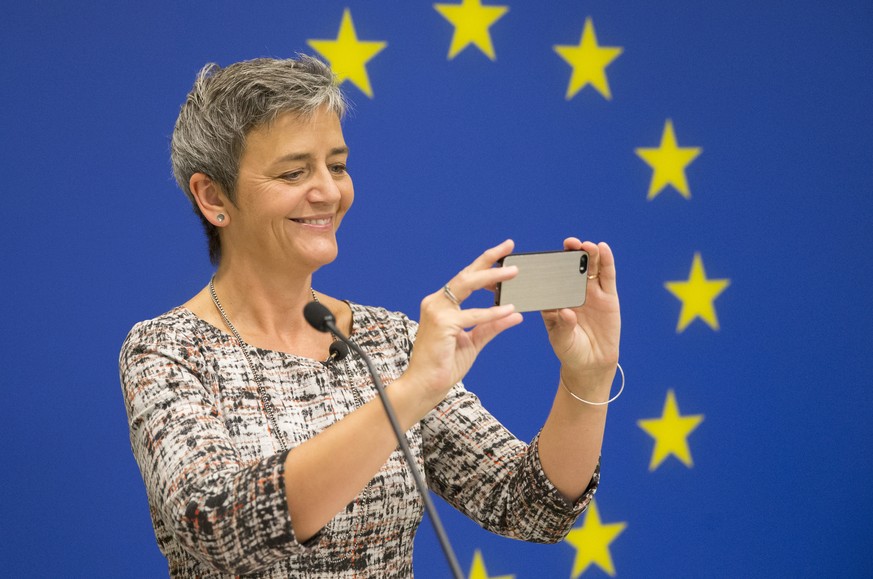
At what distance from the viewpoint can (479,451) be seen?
1.58 metres

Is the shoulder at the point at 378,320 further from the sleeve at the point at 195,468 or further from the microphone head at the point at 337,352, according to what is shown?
the sleeve at the point at 195,468

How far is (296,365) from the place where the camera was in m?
1.50

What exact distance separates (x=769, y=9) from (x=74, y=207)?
166 cm

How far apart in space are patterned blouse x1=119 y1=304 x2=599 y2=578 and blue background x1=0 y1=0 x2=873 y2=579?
56 centimetres

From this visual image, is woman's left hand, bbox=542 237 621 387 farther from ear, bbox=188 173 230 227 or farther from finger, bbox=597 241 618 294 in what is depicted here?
ear, bbox=188 173 230 227

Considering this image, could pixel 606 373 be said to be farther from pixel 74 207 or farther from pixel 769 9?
pixel 769 9

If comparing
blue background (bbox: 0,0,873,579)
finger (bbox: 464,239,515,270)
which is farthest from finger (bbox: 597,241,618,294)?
blue background (bbox: 0,0,873,579)

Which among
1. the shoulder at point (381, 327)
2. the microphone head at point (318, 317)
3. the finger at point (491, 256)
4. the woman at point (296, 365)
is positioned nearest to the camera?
the microphone head at point (318, 317)

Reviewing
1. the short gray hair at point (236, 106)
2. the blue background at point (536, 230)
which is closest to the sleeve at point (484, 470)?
the short gray hair at point (236, 106)

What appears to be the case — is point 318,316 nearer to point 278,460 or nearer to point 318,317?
point 318,317

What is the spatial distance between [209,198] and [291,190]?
0.15 meters

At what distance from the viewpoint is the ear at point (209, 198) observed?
4.95 feet

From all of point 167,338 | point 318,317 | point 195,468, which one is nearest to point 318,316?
point 318,317

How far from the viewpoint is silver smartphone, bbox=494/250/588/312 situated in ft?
4.08
